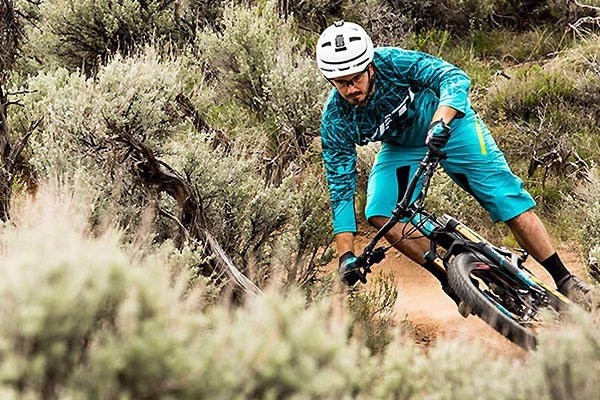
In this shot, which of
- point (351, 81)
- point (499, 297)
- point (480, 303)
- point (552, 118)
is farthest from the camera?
point (552, 118)

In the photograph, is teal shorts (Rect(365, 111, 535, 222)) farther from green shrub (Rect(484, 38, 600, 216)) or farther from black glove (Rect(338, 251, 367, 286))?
green shrub (Rect(484, 38, 600, 216))

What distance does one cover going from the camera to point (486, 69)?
32.9 feet

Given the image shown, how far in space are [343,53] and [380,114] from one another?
52cm

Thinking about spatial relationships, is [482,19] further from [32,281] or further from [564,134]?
[32,281]

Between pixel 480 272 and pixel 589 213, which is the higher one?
pixel 480 272

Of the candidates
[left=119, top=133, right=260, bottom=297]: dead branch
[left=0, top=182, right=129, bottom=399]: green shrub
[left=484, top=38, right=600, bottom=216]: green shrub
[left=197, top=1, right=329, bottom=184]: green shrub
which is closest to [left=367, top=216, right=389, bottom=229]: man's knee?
[left=119, top=133, right=260, bottom=297]: dead branch

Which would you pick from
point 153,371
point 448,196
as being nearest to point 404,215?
point 153,371

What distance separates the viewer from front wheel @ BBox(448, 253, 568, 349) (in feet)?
12.5

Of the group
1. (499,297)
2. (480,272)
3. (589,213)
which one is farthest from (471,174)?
(589,213)

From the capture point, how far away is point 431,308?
6.51m

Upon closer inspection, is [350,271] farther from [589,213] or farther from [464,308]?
[589,213]

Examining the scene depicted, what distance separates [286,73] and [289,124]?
0.62m

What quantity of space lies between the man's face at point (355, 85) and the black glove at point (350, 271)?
905mm

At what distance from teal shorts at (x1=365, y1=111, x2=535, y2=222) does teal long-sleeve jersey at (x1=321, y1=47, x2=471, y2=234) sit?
0.19m
